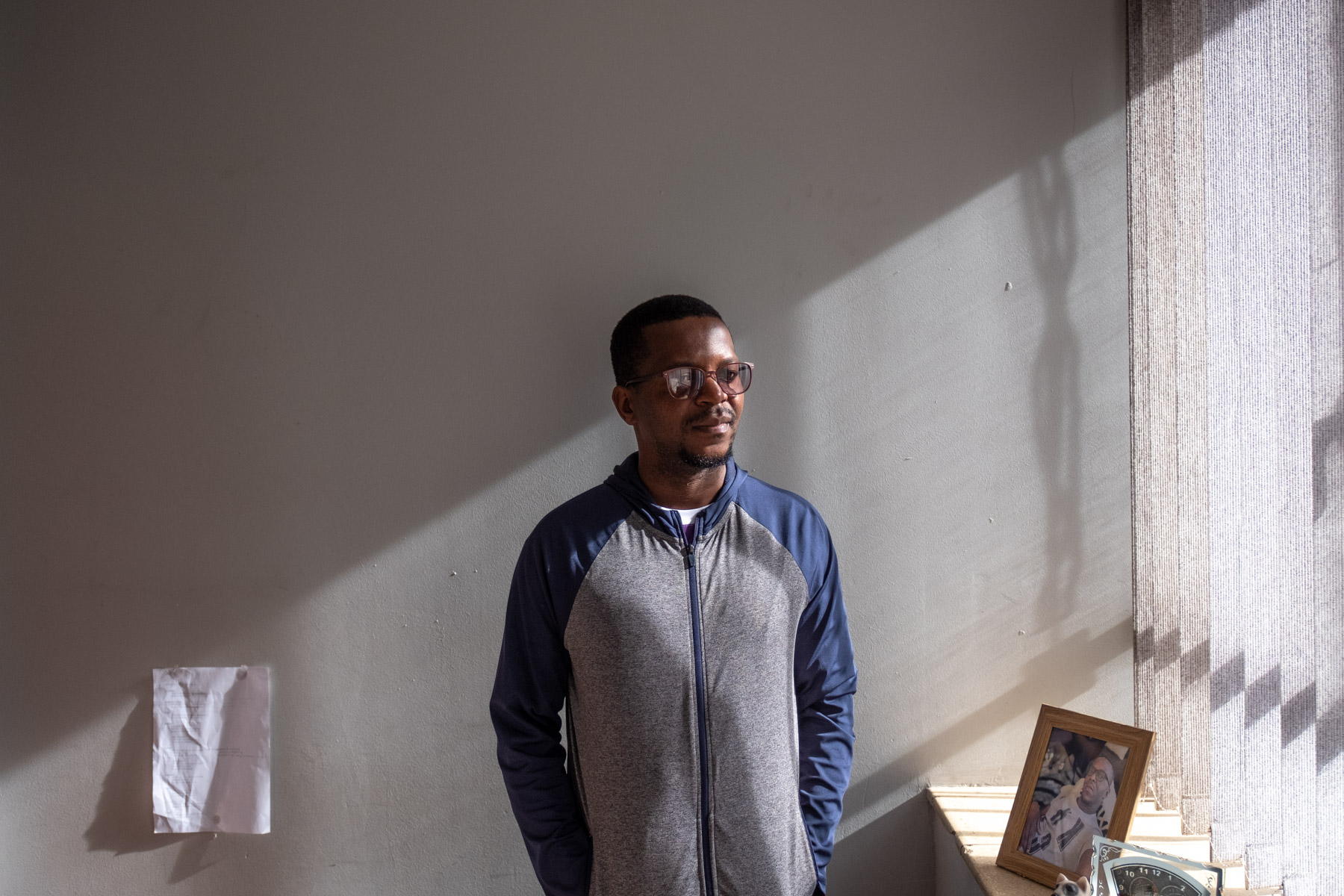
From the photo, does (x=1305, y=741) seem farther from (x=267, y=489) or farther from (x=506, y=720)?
(x=267, y=489)

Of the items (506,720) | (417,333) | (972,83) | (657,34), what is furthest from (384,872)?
(972,83)

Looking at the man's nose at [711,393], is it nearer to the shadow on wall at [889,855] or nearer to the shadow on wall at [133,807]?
the shadow on wall at [889,855]

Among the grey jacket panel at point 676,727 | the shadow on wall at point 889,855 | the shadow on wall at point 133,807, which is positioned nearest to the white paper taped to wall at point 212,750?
the shadow on wall at point 133,807

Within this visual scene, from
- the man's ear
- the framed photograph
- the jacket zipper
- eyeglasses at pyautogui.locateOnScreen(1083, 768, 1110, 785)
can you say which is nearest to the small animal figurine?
the framed photograph

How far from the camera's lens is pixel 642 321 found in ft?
4.24

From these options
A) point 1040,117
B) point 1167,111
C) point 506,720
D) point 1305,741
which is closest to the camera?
point 1305,741

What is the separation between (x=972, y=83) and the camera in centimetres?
153

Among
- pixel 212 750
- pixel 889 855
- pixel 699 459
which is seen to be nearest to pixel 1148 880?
pixel 889 855

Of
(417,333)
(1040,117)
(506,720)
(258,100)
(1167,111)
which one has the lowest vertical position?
A: (506,720)

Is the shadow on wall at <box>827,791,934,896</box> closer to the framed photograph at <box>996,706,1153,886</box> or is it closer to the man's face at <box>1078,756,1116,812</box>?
the framed photograph at <box>996,706,1153,886</box>

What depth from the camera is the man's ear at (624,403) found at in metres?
1.30

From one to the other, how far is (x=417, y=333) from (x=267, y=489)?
1.43 ft

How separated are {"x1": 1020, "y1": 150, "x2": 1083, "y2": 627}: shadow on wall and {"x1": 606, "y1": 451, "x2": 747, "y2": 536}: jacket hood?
0.65 meters

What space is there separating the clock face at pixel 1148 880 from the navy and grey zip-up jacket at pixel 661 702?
41 centimetres
